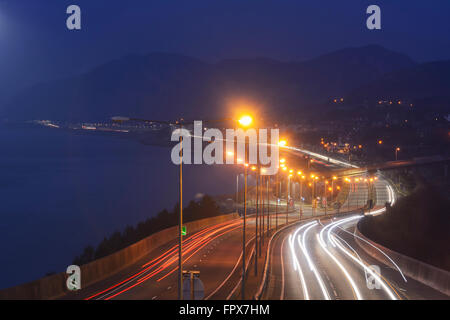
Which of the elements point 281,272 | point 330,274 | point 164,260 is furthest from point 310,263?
point 164,260

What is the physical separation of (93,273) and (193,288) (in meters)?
13.5

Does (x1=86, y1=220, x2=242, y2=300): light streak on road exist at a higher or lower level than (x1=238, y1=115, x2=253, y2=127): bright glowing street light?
lower

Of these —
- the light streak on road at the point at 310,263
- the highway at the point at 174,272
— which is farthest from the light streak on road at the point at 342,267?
the highway at the point at 174,272

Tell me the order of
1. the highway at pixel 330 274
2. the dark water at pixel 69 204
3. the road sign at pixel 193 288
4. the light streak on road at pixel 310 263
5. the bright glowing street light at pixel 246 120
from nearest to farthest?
the road sign at pixel 193 288
the bright glowing street light at pixel 246 120
the highway at pixel 330 274
the light streak on road at pixel 310 263
the dark water at pixel 69 204

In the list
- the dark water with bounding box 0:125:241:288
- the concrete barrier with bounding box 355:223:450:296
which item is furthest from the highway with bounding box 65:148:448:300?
the dark water with bounding box 0:125:241:288

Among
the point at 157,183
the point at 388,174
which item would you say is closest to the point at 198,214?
the point at 388,174

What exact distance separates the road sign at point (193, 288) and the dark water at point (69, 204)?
59534mm

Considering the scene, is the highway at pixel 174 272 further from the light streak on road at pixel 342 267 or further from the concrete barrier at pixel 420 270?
the concrete barrier at pixel 420 270

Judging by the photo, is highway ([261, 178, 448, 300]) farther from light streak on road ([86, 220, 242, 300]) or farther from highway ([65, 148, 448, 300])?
light streak on road ([86, 220, 242, 300])

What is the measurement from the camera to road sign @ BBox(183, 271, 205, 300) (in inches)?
470

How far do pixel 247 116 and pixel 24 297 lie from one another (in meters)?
10.3

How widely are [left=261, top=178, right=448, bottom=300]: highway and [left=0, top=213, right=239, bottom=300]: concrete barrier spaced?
8.74 m

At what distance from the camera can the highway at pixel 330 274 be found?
70.5ft
